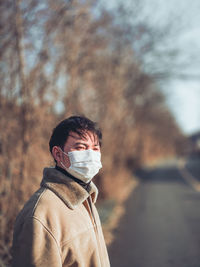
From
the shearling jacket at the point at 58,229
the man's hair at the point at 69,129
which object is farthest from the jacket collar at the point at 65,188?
the man's hair at the point at 69,129

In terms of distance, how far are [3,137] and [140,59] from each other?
23.7 feet

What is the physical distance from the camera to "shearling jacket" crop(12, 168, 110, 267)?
1.70m

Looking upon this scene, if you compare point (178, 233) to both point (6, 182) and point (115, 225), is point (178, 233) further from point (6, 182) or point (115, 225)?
point (6, 182)

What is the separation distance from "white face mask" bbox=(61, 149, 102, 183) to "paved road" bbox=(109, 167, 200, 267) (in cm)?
390

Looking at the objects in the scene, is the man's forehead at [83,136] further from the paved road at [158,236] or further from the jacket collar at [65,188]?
the paved road at [158,236]

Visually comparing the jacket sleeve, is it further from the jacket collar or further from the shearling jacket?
the jacket collar

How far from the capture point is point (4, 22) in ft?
14.9

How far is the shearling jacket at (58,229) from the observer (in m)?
1.70

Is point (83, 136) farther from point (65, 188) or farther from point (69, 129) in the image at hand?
point (65, 188)

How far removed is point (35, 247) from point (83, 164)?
1.81 feet

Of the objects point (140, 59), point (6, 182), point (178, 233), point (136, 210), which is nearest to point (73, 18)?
point (6, 182)

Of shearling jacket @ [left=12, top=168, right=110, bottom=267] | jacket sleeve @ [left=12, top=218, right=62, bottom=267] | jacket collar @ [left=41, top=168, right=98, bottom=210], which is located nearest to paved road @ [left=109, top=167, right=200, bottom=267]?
shearling jacket @ [left=12, top=168, right=110, bottom=267]

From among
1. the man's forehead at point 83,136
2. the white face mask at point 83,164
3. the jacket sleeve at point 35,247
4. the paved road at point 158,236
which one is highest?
the man's forehead at point 83,136

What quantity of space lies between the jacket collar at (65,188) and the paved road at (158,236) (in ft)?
12.9
